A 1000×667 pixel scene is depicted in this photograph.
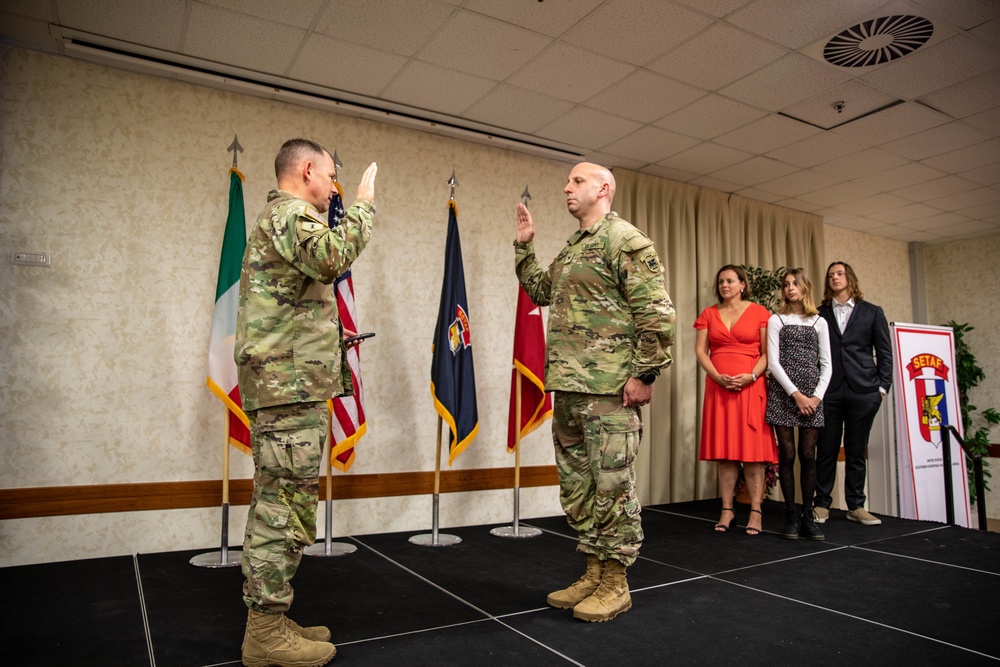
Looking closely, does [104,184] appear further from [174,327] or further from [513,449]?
[513,449]

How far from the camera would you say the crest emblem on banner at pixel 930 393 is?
17.7 ft

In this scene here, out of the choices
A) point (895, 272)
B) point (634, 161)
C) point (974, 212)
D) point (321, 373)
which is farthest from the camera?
point (895, 272)

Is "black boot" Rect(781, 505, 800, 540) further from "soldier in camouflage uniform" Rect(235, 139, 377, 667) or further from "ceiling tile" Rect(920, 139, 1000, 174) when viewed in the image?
"ceiling tile" Rect(920, 139, 1000, 174)

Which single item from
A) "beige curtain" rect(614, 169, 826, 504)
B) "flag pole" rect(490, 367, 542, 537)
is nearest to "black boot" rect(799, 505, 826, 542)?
"beige curtain" rect(614, 169, 826, 504)

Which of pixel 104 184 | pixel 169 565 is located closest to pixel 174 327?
pixel 104 184

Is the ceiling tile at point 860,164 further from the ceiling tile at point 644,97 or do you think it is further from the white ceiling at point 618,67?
the ceiling tile at point 644,97

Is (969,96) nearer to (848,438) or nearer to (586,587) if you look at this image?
(848,438)

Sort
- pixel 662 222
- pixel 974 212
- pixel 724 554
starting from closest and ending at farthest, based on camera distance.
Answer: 1. pixel 724 554
2. pixel 662 222
3. pixel 974 212

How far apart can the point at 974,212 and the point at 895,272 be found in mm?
1313

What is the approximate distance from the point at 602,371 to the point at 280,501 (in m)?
1.15

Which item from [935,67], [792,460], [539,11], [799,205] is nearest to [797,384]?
[792,460]

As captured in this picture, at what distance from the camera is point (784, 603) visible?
2.56 meters

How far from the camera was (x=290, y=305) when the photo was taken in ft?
6.45

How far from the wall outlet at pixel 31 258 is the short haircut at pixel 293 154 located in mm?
1945
